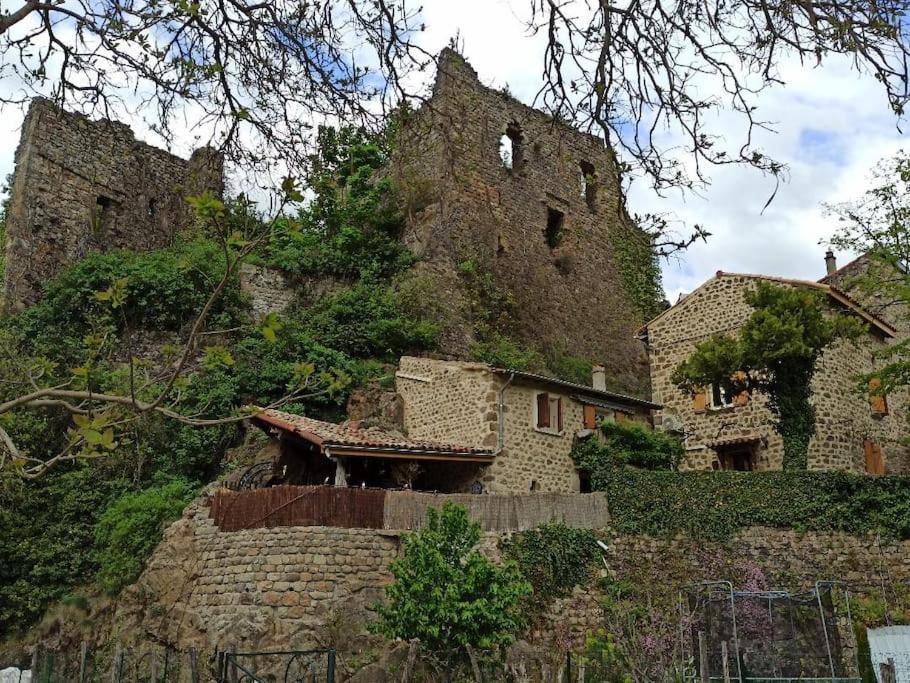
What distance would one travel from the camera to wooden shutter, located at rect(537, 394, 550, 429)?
1831cm

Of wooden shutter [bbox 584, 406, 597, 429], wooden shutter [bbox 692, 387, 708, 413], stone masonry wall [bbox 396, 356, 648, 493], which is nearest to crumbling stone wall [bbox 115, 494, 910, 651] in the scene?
stone masonry wall [bbox 396, 356, 648, 493]

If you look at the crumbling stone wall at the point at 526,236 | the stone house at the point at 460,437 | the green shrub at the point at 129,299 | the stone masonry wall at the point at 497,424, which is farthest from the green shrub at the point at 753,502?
the green shrub at the point at 129,299

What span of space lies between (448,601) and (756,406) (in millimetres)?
11809

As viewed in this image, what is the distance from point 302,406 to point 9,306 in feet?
29.1

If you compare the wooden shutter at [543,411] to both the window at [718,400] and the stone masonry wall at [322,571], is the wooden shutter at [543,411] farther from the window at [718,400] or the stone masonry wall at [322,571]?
the window at [718,400]

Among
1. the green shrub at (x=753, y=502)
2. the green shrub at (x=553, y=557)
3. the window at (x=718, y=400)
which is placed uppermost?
the window at (x=718, y=400)

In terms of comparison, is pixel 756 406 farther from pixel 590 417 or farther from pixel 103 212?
pixel 103 212

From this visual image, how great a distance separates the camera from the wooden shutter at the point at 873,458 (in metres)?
20.4

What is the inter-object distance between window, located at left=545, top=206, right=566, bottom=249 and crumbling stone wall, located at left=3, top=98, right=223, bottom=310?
11.6m

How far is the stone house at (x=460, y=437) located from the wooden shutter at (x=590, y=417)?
0.07 ft

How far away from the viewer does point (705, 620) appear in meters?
13.1

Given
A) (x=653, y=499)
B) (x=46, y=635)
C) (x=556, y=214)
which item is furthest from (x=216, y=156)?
(x=556, y=214)

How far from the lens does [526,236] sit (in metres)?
27.8

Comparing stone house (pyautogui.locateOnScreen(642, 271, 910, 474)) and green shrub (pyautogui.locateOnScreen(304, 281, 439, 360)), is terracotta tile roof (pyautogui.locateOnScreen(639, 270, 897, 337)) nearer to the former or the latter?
stone house (pyautogui.locateOnScreen(642, 271, 910, 474))
